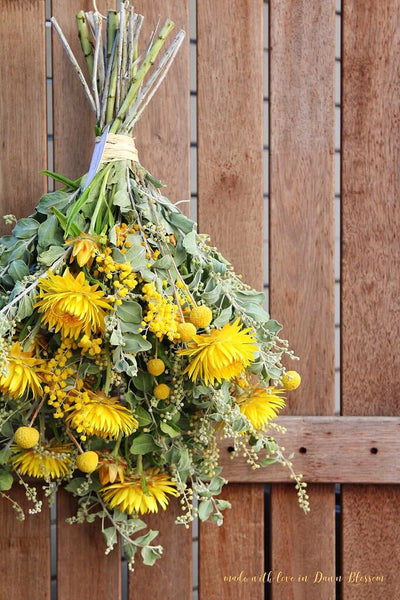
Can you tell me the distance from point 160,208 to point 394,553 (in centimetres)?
93

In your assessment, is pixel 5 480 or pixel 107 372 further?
pixel 5 480

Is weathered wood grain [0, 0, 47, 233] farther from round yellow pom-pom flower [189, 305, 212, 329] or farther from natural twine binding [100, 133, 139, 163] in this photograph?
round yellow pom-pom flower [189, 305, 212, 329]

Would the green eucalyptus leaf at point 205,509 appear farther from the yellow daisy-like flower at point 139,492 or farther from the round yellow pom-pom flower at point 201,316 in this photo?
the round yellow pom-pom flower at point 201,316

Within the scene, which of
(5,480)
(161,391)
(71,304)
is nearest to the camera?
(71,304)

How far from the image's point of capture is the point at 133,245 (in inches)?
37.7

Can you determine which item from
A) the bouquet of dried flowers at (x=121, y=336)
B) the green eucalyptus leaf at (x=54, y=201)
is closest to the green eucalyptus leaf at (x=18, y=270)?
the bouquet of dried flowers at (x=121, y=336)

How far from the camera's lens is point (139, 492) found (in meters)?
1.05

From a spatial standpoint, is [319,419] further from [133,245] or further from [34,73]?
[34,73]

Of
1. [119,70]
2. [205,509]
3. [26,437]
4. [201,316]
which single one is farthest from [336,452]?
[119,70]

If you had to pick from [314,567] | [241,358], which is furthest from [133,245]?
[314,567]

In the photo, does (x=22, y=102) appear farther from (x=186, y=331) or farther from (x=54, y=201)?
(x=186, y=331)

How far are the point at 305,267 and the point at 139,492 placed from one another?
0.59 meters

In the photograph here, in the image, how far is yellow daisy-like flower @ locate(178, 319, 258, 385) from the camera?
0.89 m

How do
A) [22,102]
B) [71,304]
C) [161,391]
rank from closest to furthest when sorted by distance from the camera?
[71,304]
[161,391]
[22,102]
